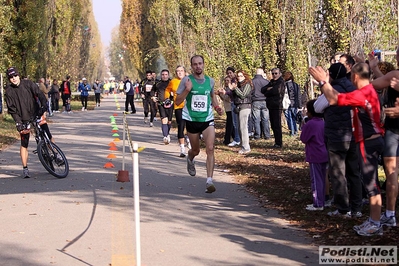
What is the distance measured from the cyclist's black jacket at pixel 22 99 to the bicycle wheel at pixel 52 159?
2.00ft

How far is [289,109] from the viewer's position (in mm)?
22156

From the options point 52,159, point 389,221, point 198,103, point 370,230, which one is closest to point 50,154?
point 52,159

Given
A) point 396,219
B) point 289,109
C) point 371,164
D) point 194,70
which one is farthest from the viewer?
point 289,109

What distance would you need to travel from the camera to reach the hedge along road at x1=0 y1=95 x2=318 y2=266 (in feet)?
23.8

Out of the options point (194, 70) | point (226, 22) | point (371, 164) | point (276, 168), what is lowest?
point (276, 168)

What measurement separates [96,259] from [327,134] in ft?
11.2

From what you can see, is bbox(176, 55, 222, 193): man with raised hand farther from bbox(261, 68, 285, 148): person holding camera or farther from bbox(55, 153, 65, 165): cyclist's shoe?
bbox(261, 68, 285, 148): person holding camera

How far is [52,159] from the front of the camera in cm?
1343

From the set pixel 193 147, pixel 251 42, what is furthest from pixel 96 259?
pixel 251 42

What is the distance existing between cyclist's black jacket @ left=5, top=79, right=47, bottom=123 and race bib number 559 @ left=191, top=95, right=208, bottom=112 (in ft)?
10.9

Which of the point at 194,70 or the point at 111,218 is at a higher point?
the point at 194,70

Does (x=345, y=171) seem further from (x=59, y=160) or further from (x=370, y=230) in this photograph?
(x=59, y=160)

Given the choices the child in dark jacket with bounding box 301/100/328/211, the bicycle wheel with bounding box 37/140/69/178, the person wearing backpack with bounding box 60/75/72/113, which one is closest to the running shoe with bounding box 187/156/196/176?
the bicycle wheel with bounding box 37/140/69/178

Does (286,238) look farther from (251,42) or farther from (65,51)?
(65,51)
